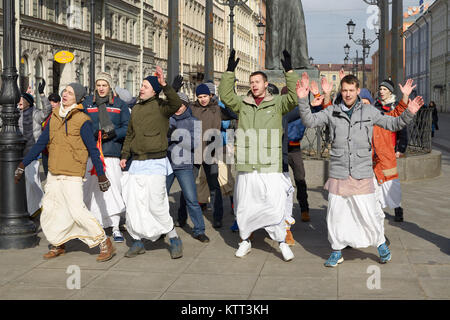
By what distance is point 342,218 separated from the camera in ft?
22.1

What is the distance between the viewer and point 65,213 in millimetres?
7023

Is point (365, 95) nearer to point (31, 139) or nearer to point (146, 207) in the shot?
point (146, 207)

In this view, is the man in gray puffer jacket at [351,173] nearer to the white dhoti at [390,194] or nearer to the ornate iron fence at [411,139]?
the white dhoti at [390,194]

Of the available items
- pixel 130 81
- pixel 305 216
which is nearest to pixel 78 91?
pixel 305 216

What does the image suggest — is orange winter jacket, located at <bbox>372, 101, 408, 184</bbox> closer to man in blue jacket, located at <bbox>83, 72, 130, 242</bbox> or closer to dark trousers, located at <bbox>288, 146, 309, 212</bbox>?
dark trousers, located at <bbox>288, 146, 309, 212</bbox>

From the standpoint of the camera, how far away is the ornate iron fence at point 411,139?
13.9 m

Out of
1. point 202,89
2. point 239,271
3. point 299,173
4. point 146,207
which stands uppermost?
point 202,89

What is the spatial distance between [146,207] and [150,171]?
35cm

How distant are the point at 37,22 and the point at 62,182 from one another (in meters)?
27.5

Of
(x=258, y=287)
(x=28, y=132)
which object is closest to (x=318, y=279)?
(x=258, y=287)

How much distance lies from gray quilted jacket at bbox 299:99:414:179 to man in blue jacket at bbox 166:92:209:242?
5.46 ft

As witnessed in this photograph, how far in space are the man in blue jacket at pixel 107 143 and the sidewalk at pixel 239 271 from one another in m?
0.39

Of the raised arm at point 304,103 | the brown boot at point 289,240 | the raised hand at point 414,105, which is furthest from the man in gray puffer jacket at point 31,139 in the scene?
the raised hand at point 414,105
